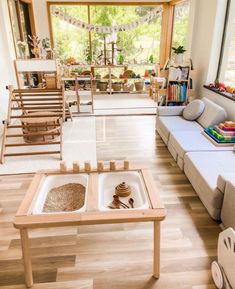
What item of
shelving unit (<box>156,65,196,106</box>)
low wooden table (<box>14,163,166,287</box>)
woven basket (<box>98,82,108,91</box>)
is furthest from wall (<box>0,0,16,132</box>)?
low wooden table (<box>14,163,166,287</box>)

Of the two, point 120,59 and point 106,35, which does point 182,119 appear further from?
point 106,35

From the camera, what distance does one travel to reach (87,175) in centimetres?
195

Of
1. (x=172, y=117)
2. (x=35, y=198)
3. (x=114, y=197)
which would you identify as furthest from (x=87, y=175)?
(x=172, y=117)

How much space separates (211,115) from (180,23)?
3648 millimetres

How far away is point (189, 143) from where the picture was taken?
288 cm

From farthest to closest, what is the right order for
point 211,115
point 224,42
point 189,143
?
point 224,42, point 211,115, point 189,143

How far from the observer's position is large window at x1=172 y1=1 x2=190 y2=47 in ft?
18.1

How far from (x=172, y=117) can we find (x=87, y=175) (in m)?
2.32

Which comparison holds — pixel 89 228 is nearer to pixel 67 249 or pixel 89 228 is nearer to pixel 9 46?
pixel 67 249

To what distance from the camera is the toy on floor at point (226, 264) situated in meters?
1.36

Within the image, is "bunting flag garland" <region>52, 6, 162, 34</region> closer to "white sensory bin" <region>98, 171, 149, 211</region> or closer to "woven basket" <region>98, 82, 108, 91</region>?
"woven basket" <region>98, 82, 108, 91</region>

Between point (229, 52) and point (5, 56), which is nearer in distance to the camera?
point (229, 52)

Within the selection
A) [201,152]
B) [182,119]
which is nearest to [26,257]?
[201,152]

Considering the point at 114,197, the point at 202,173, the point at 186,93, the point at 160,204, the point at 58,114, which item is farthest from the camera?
the point at 186,93
